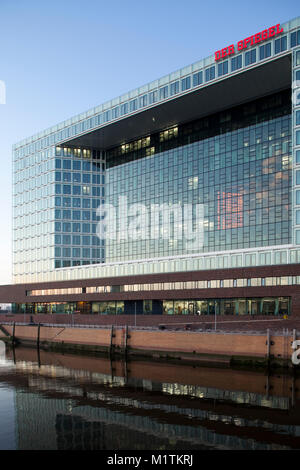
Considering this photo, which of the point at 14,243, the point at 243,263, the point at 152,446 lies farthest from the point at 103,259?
the point at 152,446

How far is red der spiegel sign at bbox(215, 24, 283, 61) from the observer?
262ft

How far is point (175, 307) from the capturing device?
91.3 meters

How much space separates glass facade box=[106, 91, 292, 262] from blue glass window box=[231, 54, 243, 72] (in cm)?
1034

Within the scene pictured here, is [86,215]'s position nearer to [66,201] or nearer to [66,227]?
[66,227]

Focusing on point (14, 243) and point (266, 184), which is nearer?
point (266, 184)

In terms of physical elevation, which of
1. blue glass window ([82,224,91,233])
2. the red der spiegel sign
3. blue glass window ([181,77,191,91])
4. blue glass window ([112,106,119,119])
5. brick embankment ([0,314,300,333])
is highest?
the red der spiegel sign

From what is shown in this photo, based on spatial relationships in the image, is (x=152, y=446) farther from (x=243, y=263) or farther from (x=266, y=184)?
(x=266, y=184)

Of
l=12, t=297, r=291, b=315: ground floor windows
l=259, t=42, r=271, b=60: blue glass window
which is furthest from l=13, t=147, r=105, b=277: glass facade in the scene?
l=259, t=42, r=271, b=60: blue glass window

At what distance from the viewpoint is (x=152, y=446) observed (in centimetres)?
3397

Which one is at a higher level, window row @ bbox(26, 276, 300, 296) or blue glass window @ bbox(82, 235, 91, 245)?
blue glass window @ bbox(82, 235, 91, 245)

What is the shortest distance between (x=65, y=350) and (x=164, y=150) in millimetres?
47724

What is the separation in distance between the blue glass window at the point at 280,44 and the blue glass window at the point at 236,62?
6.42 m

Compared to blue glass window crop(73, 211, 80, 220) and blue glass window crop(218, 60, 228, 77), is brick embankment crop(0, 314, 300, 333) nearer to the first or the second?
blue glass window crop(73, 211, 80, 220)

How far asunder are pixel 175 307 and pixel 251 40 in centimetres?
4800
